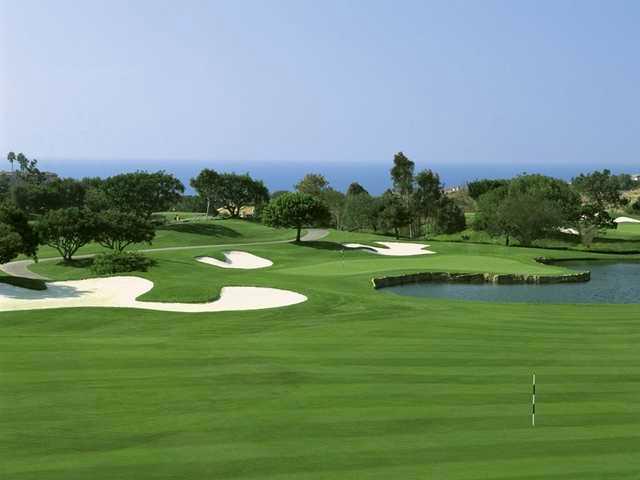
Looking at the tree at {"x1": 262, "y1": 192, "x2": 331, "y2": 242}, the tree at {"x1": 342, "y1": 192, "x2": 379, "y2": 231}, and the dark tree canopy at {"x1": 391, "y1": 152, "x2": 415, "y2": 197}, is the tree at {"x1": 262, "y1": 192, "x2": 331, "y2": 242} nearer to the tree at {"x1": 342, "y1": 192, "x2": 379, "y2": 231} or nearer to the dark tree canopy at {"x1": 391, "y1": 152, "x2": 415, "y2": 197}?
the tree at {"x1": 342, "y1": 192, "x2": 379, "y2": 231}

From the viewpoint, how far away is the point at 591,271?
52.2 m

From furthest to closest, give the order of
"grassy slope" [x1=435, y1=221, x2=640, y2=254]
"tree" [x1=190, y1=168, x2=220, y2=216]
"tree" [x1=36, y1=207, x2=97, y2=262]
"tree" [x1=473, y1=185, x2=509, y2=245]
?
"tree" [x1=190, y1=168, x2=220, y2=216], "tree" [x1=473, y1=185, x2=509, y2=245], "grassy slope" [x1=435, y1=221, x2=640, y2=254], "tree" [x1=36, y1=207, x2=97, y2=262]

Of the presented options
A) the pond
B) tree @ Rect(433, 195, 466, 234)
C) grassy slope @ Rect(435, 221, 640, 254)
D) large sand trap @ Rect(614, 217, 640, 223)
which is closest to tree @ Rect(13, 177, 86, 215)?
tree @ Rect(433, 195, 466, 234)

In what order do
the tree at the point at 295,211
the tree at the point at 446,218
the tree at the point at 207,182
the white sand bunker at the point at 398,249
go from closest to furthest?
1. the white sand bunker at the point at 398,249
2. the tree at the point at 295,211
3. the tree at the point at 207,182
4. the tree at the point at 446,218

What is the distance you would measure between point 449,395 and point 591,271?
41.6 meters

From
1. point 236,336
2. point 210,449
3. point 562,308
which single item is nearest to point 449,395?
point 210,449

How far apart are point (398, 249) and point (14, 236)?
3694 centimetres

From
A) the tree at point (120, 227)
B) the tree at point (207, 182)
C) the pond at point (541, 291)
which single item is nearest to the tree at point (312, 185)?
the tree at point (207, 182)

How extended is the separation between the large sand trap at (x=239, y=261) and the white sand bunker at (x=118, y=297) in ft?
63.1

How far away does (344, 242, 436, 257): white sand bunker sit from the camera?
60.7m

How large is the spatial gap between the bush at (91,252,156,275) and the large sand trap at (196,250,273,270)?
9227 millimetres

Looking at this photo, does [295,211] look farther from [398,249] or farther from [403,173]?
[403,173]

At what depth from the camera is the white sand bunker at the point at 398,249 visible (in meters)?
60.7

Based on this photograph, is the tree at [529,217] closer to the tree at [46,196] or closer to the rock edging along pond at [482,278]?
the rock edging along pond at [482,278]
